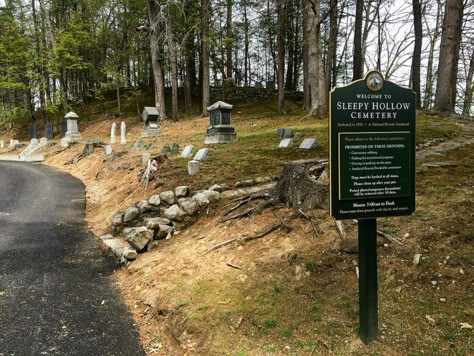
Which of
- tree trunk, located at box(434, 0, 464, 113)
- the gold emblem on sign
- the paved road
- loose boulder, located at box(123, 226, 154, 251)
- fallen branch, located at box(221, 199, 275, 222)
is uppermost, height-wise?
tree trunk, located at box(434, 0, 464, 113)

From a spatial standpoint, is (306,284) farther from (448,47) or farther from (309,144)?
(448,47)

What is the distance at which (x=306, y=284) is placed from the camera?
155 inches

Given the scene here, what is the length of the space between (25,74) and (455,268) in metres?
30.7

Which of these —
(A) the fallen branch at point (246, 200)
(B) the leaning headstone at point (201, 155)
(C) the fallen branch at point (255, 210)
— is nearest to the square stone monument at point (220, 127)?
(B) the leaning headstone at point (201, 155)

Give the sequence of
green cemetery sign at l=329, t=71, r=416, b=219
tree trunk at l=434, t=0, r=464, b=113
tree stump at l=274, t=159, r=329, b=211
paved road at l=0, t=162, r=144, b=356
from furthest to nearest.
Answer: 1. tree trunk at l=434, t=0, r=464, b=113
2. tree stump at l=274, t=159, r=329, b=211
3. paved road at l=0, t=162, r=144, b=356
4. green cemetery sign at l=329, t=71, r=416, b=219

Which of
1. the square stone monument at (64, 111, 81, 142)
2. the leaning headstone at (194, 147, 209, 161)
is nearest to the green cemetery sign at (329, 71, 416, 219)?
the leaning headstone at (194, 147, 209, 161)

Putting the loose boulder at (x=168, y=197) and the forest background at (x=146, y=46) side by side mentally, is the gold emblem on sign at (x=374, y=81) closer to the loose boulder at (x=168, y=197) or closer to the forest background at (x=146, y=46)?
the loose boulder at (x=168, y=197)

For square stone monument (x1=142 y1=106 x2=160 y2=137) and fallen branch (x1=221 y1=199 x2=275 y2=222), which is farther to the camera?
square stone monument (x1=142 y1=106 x2=160 y2=137)

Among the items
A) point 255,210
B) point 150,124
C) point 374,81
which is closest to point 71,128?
point 150,124

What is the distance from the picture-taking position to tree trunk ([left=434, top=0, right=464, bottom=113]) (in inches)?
501

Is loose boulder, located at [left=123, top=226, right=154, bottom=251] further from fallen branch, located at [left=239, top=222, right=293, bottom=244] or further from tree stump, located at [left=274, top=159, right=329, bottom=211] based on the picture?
tree stump, located at [left=274, top=159, right=329, bottom=211]

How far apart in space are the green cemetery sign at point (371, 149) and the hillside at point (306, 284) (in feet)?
3.44

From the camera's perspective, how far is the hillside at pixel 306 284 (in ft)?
10.7

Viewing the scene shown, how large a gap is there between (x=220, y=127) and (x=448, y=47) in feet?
29.0
